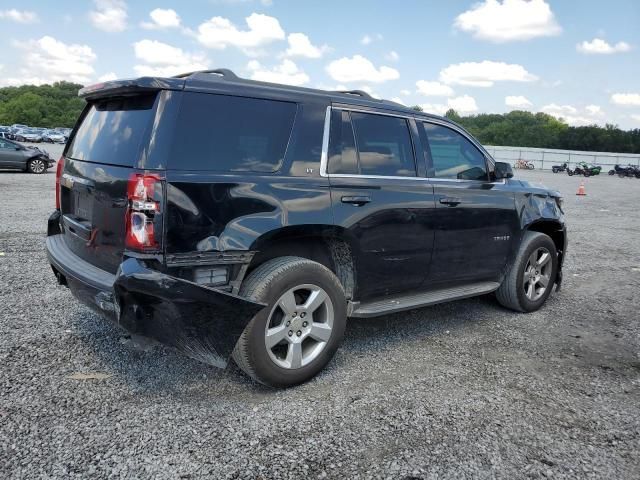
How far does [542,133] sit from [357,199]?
11859 centimetres

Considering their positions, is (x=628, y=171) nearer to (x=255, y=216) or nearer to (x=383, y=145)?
(x=383, y=145)

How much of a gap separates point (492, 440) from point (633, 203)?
19.1 m

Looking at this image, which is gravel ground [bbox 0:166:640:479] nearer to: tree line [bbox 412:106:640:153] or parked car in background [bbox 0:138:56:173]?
parked car in background [bbox 0:138:56:173]

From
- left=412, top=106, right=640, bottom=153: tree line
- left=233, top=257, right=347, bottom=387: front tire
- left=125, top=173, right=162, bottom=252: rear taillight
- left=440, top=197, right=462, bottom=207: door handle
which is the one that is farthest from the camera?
left=412, top=106, right=640, bottom=153: tree line

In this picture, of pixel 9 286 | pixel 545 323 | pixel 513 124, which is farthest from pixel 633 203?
pixel 513 124

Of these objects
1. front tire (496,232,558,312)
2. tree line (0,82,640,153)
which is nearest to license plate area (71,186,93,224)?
front tire (496,232,558,312)

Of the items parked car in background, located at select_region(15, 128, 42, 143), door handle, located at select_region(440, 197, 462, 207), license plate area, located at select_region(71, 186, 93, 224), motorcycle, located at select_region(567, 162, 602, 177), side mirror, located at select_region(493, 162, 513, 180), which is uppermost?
parked car in background, located at select_region(15, 128, 42, 143)

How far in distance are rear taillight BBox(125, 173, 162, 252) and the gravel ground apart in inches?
39.1

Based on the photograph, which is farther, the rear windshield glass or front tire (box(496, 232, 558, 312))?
front tire (box(496, 232, 558, 312))

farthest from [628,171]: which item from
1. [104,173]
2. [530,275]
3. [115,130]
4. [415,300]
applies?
[104,173]

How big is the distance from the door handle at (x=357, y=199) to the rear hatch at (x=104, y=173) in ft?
4.33

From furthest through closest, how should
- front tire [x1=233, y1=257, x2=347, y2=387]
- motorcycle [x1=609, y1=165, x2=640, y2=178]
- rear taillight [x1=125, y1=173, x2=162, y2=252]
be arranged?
motorcycle [x1=609, y1=165, x2=640, y2=178] < front tire [x1=233, y1=257, x2=347, y2=387] < rear taillight [x1=125, y1=173, x2=162, y2=252]

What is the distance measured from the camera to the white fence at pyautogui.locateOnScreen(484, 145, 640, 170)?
63438 mm

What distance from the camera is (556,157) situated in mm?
65375
